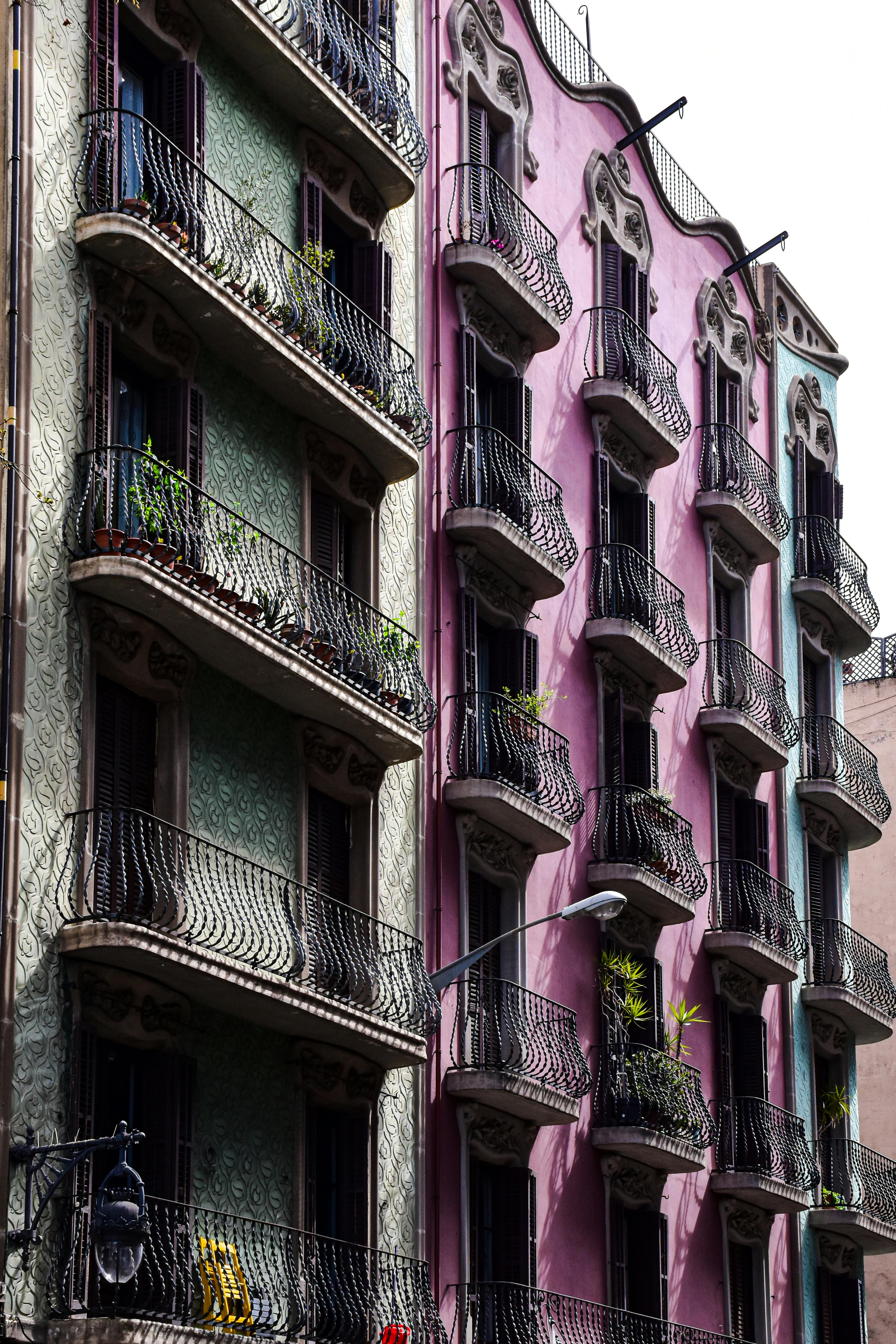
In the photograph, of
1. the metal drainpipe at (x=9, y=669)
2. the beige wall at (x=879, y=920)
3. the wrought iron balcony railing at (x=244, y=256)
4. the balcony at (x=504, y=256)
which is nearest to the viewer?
the metal drainpipe at (x=9, y=669)

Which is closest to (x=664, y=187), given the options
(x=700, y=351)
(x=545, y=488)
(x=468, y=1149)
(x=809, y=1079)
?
(x=700, y=351)

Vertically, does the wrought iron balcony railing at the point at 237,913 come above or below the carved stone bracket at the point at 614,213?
below

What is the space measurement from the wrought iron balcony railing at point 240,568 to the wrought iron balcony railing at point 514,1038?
3196 millimetres

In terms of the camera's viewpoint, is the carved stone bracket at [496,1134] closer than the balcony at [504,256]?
Yes

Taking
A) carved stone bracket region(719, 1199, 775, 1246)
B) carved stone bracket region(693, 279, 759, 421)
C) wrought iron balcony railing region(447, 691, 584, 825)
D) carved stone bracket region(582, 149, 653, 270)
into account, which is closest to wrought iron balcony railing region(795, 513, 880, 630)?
Result: carved stone bracket region(693, 279, 759, 421)

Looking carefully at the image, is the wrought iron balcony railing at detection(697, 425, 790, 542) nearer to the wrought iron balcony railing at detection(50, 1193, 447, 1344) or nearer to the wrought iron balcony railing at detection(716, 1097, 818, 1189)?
the wrought iron balcony railing at detection(716, 1097, 818, 1189)

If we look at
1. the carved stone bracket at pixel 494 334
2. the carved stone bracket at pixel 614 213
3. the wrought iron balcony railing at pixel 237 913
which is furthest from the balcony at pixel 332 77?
the wrought iron balcony railing at pixel 237 913

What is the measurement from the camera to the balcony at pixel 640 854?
97.1 ft

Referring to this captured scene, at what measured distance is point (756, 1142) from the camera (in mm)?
32031

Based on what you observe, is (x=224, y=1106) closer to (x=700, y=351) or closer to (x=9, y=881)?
(x=9, y=881)

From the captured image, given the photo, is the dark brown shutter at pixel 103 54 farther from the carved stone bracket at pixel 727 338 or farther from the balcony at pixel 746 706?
the carved stone bracket at pixel 727 338

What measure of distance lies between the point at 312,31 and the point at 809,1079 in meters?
18.9

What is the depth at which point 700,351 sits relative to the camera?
120ft

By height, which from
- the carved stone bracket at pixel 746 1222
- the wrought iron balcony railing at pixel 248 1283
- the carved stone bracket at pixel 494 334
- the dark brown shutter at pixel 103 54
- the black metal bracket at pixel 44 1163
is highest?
the carved stone bracket at pixel 494 334
